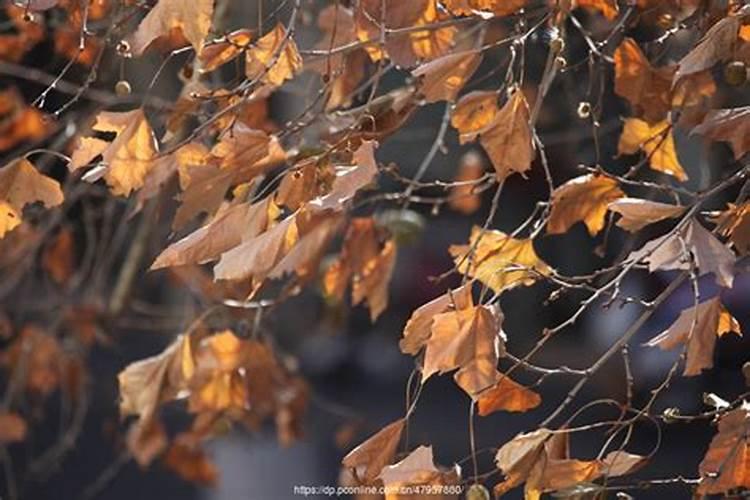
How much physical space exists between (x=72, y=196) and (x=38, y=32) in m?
0.59

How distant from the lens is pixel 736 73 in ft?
7.65

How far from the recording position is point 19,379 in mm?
4230

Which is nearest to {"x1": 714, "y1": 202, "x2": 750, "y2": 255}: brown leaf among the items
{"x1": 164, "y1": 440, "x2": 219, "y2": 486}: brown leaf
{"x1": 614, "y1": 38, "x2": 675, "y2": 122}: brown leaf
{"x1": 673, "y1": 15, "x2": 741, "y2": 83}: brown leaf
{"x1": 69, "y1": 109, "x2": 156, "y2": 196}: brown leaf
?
{"x1": 673, "y1": 15, "x2": 741, "y2": 83}: brown leaf

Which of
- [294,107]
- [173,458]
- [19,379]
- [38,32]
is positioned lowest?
[294,107]

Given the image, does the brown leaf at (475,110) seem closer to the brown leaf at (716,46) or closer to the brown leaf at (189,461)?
the brown leaf at (716,46)

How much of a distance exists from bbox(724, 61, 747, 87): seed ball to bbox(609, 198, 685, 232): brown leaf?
247mm

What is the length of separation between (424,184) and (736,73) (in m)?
0.57

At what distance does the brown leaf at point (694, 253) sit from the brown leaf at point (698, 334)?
0.41 ft

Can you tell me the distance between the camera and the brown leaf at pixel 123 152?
2490 mm

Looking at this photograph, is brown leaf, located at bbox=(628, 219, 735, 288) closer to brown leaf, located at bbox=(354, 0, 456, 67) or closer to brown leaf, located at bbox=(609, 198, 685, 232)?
brown leaf, located at bbox=(609, 198, 685, 232)

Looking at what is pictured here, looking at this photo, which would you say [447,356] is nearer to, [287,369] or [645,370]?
[287,369]

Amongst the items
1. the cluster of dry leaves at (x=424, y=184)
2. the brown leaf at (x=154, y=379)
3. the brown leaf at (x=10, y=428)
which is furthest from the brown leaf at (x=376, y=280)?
the brown leaf at (x=10, y=428)

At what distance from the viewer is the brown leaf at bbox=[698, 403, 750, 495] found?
7.04 feet

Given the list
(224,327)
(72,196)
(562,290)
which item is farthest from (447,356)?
(72,196)
